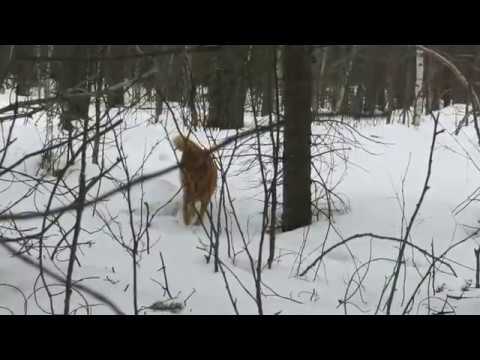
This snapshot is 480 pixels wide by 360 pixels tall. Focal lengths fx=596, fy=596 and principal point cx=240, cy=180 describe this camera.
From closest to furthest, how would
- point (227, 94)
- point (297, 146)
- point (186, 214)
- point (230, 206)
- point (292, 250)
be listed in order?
1. point (227, 94)
2. point (292, 250)
3. point (230, 206)
4. point (297, 146)
5. point (186, 214)

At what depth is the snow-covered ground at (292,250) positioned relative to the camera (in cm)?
347

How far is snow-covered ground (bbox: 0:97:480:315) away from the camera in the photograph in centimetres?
347

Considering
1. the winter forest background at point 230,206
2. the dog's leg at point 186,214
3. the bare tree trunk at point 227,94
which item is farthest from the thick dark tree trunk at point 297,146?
the dog's leg at point 186,214

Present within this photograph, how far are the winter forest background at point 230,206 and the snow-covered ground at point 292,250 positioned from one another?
0.02 meters

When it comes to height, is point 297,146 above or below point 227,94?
below

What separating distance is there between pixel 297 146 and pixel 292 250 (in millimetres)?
1137

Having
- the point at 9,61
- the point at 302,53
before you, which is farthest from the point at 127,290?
the point at 302,53

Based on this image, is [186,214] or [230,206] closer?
[230,206]

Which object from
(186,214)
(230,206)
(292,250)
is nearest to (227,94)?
(230,206)

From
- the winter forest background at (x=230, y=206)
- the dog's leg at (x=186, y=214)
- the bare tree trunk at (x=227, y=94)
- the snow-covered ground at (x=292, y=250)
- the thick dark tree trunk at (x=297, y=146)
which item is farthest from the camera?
the dog's leg at (x=186, y=214)

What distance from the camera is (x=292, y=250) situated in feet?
16.2

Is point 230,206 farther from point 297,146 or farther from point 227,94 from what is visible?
point 227,94

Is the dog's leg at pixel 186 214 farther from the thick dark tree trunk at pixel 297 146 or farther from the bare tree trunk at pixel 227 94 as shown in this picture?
the bare tree trunk at pixel 227 94
